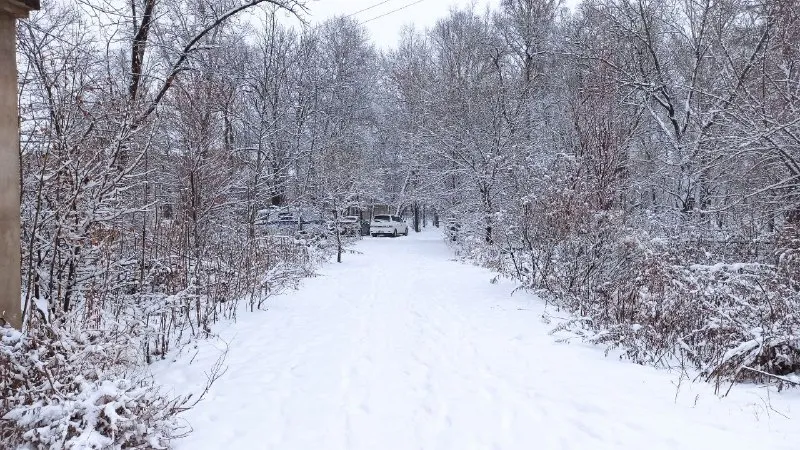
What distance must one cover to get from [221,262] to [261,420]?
4.30m

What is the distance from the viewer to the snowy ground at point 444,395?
330 centimetres

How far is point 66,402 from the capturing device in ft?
9.24

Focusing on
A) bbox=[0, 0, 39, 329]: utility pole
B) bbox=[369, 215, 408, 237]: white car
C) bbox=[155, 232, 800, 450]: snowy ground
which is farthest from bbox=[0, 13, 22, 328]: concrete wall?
bbox=[369, 215, 408, 237]: white car

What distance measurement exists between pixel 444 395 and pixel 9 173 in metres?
3.78

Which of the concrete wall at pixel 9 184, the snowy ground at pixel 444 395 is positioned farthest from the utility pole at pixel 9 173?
the snowy ground at pixel 444 395

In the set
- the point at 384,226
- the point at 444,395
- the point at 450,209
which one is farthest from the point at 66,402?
the point at 384,226

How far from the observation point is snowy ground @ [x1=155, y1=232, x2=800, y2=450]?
130 inches

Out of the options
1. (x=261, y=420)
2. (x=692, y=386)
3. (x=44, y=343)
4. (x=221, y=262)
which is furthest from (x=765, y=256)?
(x=44, y=343)

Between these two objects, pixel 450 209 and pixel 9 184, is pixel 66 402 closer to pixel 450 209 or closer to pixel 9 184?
pixel 9 184

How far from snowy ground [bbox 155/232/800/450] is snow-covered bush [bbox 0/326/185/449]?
0.40 metres

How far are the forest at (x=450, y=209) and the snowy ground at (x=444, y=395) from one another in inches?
17.9

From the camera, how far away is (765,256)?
24.1 feet

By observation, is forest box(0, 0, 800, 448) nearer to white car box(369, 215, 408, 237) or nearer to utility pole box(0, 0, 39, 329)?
utility pole box(0, 0, 39, 329)

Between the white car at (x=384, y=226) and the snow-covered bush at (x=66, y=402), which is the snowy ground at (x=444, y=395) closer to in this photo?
the snow-covered bush at (x=66, y=402)
